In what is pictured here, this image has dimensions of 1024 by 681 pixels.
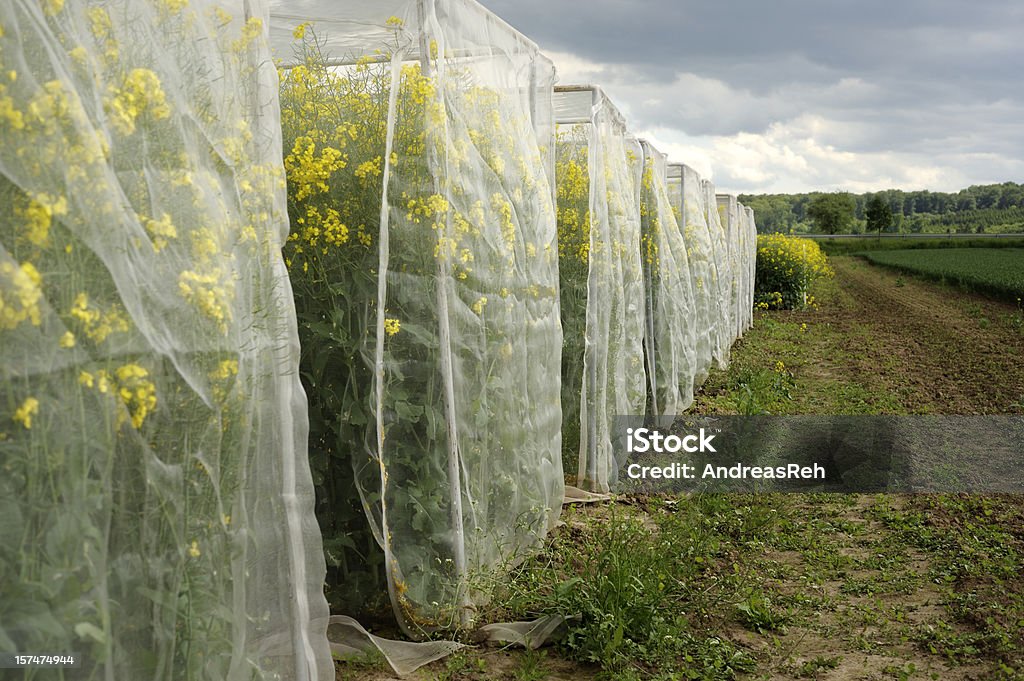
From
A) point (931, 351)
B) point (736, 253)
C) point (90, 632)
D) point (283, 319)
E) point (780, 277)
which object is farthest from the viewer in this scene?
point (780, 277)

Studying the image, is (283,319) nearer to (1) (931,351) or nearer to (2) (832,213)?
(1) (931,351)

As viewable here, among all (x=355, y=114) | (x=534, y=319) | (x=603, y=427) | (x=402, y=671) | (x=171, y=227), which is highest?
(x=355, y=114)

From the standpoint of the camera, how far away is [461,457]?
373cm

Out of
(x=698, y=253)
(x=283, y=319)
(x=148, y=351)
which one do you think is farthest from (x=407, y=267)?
(x=698, y=253)

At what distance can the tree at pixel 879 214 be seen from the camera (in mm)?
100375

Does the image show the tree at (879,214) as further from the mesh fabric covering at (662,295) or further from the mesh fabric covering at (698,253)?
the mesh fabric covering at (662,295)

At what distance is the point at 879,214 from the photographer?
101 metres

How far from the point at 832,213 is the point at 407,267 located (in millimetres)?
105013

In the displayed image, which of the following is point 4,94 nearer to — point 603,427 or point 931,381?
point 603,427

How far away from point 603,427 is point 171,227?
4218 mm

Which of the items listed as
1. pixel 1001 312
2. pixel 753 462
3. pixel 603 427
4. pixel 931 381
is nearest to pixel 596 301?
pixel 603 427

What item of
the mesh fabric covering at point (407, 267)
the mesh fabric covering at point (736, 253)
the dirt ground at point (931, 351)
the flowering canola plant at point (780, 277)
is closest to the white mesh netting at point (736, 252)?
the mesh fabric covering at point (736, 253)

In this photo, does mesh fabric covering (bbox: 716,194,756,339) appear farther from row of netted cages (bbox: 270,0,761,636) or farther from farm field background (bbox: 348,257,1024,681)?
row of netted cages (bbox: 270,0,761,636)

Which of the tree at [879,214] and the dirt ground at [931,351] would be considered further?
the tree at [879,214]
